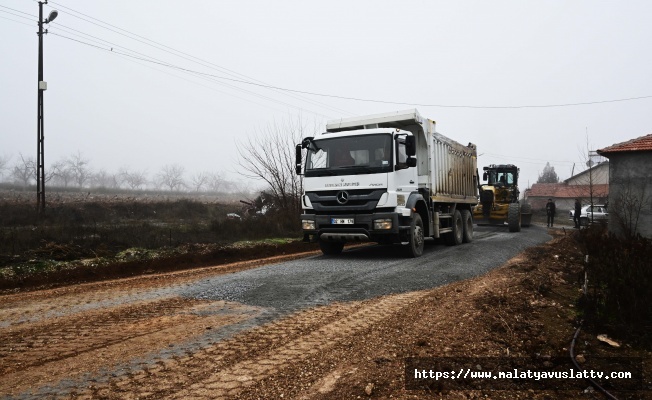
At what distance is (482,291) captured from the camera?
6582mm

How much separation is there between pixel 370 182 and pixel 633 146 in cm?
1295

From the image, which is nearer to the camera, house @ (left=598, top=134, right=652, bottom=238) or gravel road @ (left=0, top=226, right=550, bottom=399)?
gravel road @ (left=0, top=226, right=550, bottom=399)

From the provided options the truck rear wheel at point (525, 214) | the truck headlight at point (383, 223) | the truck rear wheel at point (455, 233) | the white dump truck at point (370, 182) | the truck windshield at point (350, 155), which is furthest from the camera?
the truck rear wheel at point (525, 214)

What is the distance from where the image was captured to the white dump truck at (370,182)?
9.92 meters

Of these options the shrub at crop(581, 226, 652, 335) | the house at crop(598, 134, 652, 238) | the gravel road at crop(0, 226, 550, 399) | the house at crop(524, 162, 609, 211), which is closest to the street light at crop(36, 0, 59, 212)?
the gravel road at crop(0, 226, 550, 399)

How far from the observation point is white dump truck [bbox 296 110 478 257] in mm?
9922

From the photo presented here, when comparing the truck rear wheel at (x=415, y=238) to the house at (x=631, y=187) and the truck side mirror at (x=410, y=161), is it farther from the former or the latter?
the house at (x=631, y=187)

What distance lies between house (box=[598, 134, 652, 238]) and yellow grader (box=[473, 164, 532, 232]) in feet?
15.7

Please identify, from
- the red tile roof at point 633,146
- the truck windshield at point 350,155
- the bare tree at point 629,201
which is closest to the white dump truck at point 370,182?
the truck windshield at point 350,155

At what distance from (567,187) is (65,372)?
227 feet

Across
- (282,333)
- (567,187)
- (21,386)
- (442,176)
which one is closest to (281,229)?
(442,176)

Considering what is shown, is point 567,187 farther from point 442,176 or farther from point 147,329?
point 147,329

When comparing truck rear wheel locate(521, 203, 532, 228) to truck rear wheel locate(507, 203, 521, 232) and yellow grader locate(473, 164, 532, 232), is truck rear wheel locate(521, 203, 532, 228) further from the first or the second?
truck rear wheel locate(507, 203, 521, 232)

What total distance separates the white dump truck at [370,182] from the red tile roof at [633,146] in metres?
9.54
